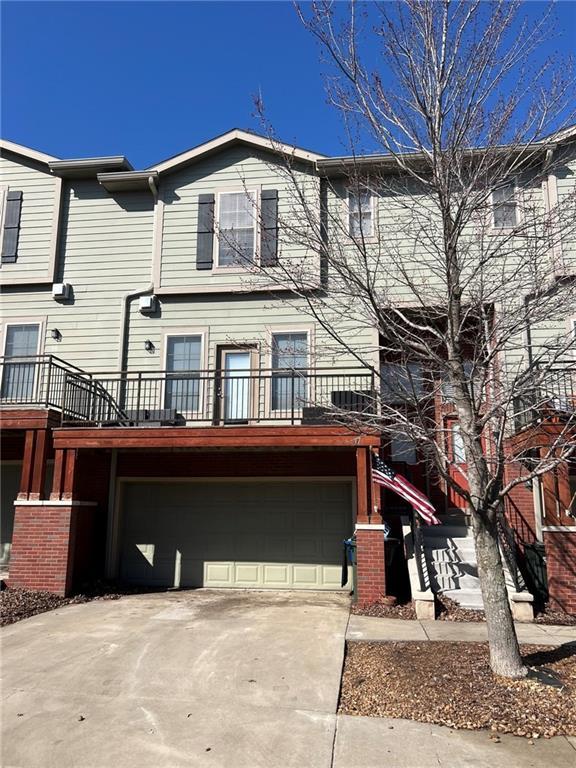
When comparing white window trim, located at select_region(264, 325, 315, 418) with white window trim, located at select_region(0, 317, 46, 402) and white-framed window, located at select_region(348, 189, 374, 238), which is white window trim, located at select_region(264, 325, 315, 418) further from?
white window trim, located at select_region(0, 317, 46, 402)

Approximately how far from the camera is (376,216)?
6953mm

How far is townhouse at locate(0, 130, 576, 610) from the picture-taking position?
30.8 feet

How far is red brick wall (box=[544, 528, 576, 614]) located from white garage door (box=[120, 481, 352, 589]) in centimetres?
344

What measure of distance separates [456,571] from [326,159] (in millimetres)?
8033

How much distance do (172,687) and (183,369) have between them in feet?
23.2

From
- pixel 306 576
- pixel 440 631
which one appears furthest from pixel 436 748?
pixel 306 576

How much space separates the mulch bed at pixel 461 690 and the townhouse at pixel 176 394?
8.57ft

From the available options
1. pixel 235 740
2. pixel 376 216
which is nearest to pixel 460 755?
pixel 235 740

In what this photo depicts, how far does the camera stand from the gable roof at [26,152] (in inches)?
493

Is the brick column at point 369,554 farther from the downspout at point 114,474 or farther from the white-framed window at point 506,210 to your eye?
the downspout at point 114,474

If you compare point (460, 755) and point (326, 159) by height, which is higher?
point (326, 159)

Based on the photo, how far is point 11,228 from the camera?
12.4m

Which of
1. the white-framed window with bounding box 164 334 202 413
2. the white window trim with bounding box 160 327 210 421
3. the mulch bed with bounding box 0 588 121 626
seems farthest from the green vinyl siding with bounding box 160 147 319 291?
the mulch bed with bounding box 0 588 121 626

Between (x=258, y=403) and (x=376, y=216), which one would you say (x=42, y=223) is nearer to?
(x=258, y=403)
